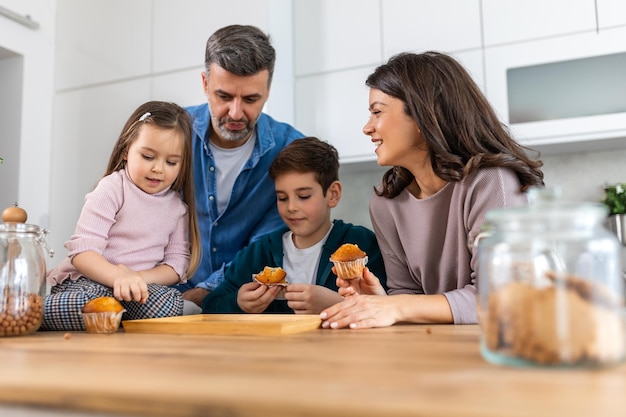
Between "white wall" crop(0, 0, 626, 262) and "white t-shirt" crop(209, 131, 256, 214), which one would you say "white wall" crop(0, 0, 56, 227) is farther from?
"white t-shirt" crop(209, 131, 256, 214)

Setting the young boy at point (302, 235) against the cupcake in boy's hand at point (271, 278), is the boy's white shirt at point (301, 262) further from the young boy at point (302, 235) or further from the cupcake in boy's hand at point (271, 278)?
the cupcake in boy's hand at point (271, 278)

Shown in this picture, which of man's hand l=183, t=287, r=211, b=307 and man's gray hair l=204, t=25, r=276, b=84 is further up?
man's gray hair l=204, t=25, r=276, b=84

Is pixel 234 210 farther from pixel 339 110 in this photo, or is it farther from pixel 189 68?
pixel 189 68

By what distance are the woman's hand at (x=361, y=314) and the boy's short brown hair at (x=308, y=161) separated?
37.5 inches

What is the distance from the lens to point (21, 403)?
571 mm

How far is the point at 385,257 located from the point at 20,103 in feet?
7.96

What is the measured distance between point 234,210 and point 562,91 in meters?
1.53

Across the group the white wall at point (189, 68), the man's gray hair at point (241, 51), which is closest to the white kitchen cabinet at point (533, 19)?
the white wall at point (189, 68)

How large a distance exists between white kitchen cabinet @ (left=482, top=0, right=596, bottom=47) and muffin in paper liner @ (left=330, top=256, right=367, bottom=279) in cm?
170

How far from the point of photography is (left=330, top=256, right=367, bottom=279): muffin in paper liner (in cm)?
154

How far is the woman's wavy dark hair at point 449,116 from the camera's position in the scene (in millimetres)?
1616

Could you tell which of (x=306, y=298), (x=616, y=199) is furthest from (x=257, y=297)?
(x=616, y=199)

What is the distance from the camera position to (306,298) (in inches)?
61.5

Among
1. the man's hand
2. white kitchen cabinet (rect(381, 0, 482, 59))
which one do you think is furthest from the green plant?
the man's hand
